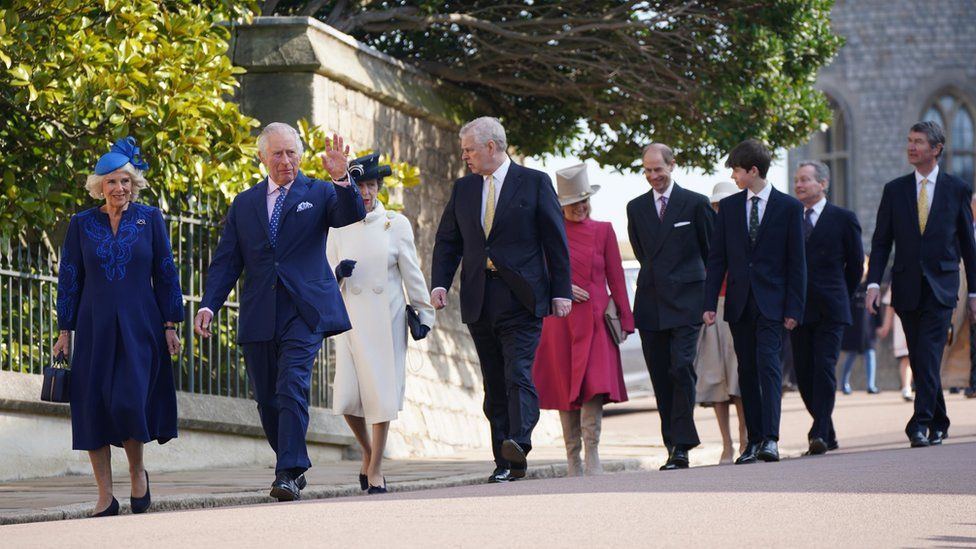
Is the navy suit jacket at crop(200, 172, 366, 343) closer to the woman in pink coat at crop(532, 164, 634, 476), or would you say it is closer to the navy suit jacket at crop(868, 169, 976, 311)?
the woman in pink coat at crop(532, 164, 634, 476)

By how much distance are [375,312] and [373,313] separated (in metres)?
0.01

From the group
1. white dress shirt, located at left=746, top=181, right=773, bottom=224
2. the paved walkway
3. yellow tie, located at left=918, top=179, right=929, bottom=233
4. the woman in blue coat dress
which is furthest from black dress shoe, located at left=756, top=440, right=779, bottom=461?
the woman in blue coat dress

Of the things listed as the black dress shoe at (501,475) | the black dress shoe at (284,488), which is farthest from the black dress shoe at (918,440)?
the black dress shoe at (284,488)

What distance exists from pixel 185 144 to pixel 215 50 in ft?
2.38

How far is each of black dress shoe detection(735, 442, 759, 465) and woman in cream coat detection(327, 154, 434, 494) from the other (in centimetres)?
221

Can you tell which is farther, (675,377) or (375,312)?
(675,377)

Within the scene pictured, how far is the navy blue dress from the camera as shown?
9.13m

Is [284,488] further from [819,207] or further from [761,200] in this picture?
[819,207]

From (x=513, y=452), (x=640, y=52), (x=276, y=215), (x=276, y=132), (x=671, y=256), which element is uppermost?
(x=640, y=52)

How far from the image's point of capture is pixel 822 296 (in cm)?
1274

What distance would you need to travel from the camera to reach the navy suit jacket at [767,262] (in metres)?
11.7

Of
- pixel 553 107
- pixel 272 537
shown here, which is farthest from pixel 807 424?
pixel 272 537

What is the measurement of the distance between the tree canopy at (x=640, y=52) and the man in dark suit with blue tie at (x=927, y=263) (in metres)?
4.21

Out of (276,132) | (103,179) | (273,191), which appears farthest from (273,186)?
(103,179)
